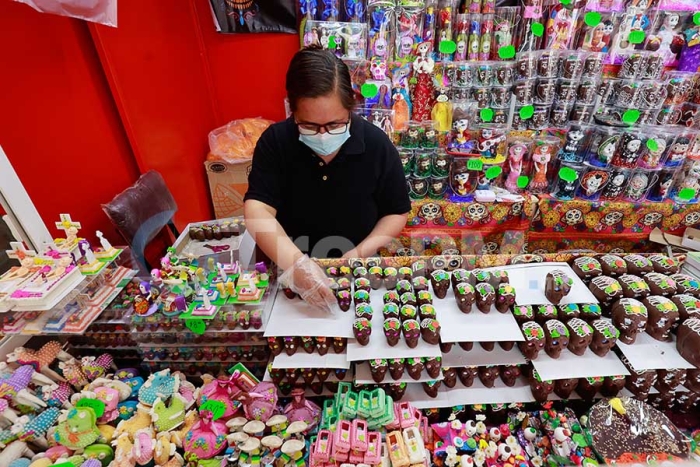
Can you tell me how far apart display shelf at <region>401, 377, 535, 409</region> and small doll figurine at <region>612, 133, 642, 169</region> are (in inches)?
A: 87.9

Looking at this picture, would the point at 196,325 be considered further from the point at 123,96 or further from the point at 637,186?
the point at 637,186

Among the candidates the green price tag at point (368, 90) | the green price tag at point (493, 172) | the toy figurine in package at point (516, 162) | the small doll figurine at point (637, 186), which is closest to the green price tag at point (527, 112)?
the toy figurine in package at point (516, 162)

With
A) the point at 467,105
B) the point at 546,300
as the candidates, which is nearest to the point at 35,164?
the point at 546,300

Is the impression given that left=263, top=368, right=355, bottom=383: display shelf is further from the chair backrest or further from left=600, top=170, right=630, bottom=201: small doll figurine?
left=600, top=170, right=630, bottom=201: small doll figurine

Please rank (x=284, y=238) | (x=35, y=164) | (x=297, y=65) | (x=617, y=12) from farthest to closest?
(x=617, y=12) < (x=35, y=164) < (x=284, y=238) < (x=297, y=65)

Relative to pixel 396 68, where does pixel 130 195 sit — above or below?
below

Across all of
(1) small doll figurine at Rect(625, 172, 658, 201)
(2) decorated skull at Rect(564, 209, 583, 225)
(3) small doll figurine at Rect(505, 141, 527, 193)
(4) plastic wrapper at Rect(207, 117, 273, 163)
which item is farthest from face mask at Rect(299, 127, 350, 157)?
(1) small doll figurine at Rect(625, 172, 658, 201)

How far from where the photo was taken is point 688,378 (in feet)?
4.64

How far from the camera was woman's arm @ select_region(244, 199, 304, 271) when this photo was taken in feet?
5.29

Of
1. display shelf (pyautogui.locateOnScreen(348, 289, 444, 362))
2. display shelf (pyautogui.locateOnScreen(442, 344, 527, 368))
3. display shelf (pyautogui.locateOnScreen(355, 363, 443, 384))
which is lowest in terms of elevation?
display shelf (pyautogui.locateOnScreen(355, 363, 443, 384))

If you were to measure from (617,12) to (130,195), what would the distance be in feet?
12.3

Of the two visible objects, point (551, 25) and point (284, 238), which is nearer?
point (284, 238)

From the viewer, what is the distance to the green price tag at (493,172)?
3039 mm

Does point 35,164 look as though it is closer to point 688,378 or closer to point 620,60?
point 688,378
